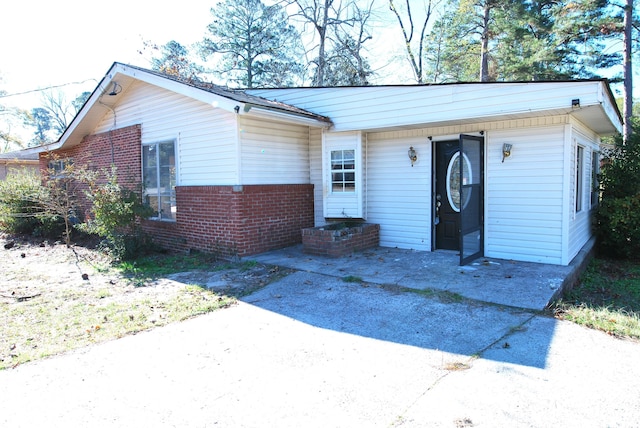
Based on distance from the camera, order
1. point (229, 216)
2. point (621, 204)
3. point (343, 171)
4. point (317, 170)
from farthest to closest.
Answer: point (317, 170), point (343, 171), point (621, 204), point (229, 216)

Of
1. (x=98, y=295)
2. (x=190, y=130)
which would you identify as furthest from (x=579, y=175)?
(x=98, y=295)

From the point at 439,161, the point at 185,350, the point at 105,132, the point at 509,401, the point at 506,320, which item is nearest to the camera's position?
the point at 509,401

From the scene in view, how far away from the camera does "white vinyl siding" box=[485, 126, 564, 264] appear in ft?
21.4

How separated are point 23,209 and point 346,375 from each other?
12.0 meters

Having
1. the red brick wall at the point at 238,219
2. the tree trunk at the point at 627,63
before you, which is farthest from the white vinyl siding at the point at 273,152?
the tree trunk at the point at 627,63

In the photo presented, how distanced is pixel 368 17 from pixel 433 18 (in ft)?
13.7

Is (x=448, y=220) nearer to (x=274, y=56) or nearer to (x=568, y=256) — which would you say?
(x=568, y=256)

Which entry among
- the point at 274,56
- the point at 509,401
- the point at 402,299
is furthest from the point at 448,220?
the point at 274,56

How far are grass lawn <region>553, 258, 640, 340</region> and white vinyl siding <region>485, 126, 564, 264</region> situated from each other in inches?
31.8

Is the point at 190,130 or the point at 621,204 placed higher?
the point at 190,130

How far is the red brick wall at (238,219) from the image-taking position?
24.7ft

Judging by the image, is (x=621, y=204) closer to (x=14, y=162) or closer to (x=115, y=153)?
(x=115, y=153)

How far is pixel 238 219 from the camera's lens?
7.45 m

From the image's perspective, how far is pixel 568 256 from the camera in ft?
21.4
